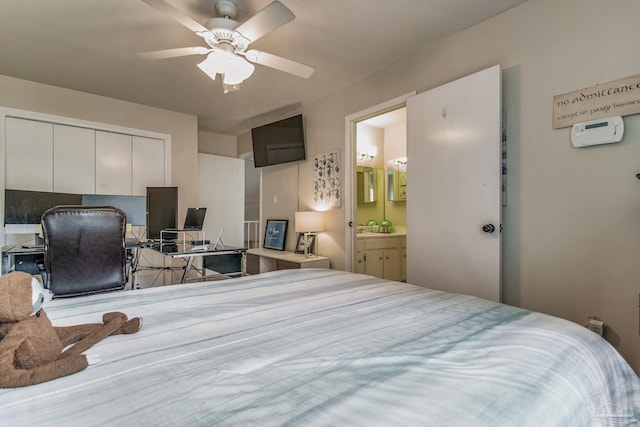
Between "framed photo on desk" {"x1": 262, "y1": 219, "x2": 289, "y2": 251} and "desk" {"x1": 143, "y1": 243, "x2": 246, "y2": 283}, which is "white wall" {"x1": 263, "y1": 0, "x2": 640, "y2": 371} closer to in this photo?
"desk" {"x1": 143, "y1": 243, "x2": 246, "y2": 283}

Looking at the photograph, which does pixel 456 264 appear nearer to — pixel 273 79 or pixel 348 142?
pixel 348 142

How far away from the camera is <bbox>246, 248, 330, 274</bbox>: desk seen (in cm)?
333

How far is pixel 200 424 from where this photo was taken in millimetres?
538

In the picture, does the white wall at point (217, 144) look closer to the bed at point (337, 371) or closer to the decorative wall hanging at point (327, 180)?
the decorative wall hanging at point (327, 180)

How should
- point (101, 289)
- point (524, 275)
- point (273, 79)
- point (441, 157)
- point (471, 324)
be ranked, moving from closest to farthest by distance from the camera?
point (471, 324) < point (524, 275) < point (101, 289) < point (441, 157) < point (273, 79)

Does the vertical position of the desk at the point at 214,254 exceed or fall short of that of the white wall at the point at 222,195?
it falls short

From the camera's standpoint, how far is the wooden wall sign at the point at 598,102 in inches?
62.6

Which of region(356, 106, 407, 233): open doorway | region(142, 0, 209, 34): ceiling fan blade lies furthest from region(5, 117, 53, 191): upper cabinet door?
region(356, 106, 407, 233): open doorway

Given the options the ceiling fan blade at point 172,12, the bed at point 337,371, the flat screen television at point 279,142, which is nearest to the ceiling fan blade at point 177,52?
the ceiling fan blade at point 172,12

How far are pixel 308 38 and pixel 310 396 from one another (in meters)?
2.49

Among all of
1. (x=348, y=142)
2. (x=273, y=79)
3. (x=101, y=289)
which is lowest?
(x=101, y=289)

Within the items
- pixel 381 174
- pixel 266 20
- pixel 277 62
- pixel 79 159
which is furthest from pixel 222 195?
pixel 266 20

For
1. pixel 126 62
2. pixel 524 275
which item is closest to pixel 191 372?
pixel 524 275

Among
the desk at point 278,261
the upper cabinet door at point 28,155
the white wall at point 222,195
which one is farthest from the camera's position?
the white wall at point 222,195
